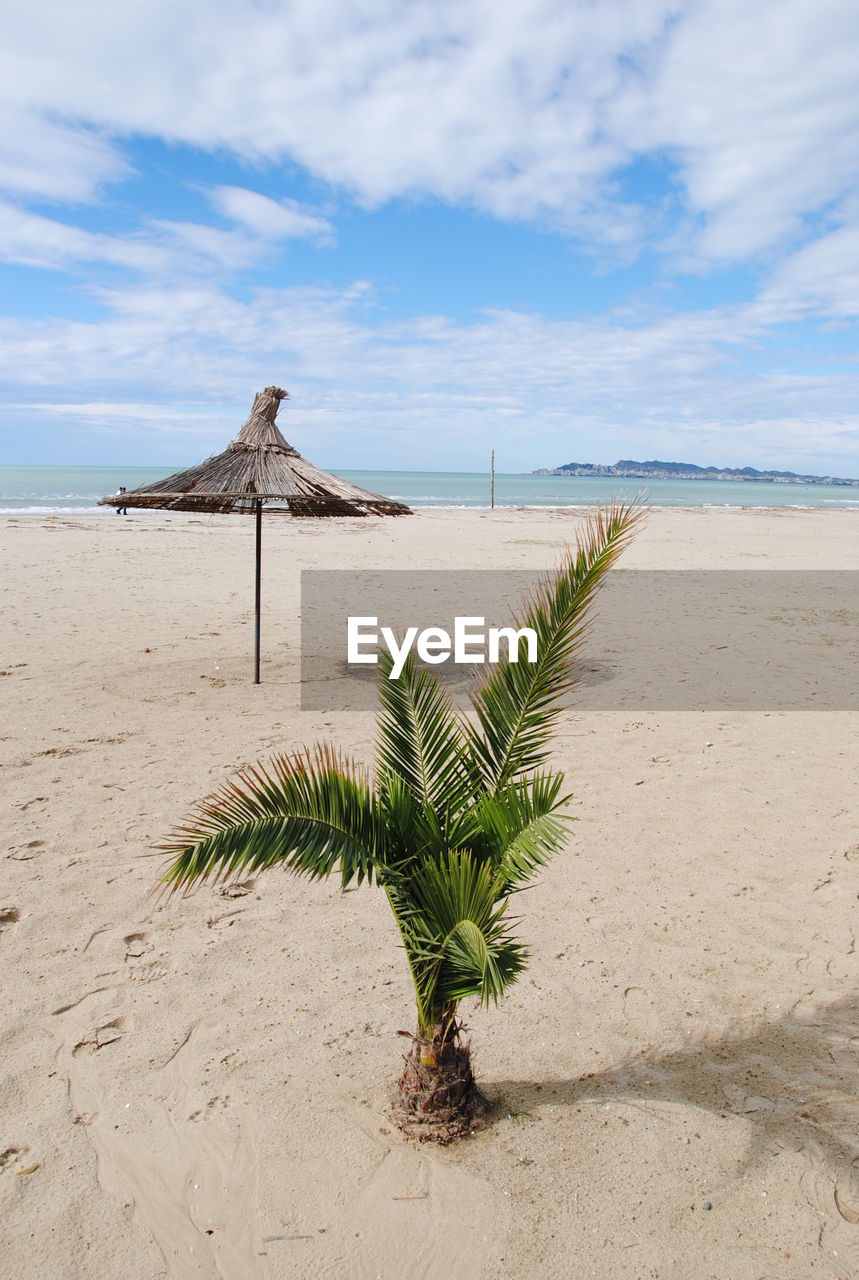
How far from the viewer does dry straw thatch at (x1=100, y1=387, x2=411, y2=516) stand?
7.35 meters

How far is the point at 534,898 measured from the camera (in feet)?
13.5

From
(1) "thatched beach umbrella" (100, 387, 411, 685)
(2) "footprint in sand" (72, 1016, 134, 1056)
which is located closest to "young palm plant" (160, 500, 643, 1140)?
(2) "footprint in sand" (72, 1016, 134, 1056)

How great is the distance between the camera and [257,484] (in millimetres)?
7422

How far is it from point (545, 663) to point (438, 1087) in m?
1.36

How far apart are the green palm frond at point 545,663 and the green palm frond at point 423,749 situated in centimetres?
9

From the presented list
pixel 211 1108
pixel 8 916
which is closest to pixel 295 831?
pixel 211 1108

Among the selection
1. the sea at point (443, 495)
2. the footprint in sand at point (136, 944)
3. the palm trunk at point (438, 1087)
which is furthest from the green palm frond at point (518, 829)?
the sea at point (443, 495)

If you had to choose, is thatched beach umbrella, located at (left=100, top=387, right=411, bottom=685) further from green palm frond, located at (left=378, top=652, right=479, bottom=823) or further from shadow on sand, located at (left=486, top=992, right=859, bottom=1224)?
shadow on sand, located at (left=486, top=992, right=859, bottom=1224)

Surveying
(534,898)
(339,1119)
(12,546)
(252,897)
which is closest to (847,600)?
(534,898)

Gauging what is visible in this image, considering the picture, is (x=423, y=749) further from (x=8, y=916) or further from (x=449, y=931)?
(x=8, y=916)

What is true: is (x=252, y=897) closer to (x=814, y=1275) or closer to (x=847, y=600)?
(x=814, y=1275)

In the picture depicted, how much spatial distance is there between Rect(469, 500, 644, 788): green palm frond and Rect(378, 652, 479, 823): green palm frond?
9 centimetres

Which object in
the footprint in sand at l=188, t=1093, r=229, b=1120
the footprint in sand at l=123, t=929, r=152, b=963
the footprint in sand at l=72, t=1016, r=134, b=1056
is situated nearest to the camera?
the footprint in sand at l=188, t=1093, r=229, b=1120

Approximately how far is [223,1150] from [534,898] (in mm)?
1918
